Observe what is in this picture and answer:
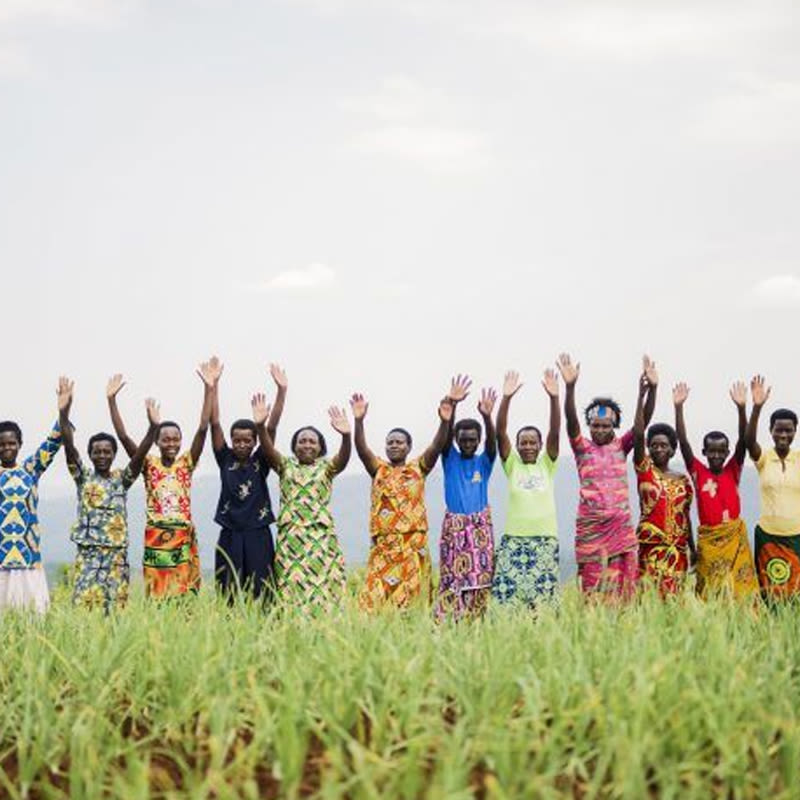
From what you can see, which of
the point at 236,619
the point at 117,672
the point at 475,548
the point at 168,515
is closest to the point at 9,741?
the point at 117,672

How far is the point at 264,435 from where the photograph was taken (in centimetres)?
1152

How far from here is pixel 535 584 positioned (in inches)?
455

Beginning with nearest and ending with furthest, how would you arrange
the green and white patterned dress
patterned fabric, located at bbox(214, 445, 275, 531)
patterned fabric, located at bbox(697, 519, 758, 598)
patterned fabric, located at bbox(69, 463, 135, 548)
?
the green and white patterned dress
patterned fabric, located at bbox(214, 445, 275, 531)
patterned fabric, located at bbox(697, 519, 758, 598)
patterned fabric, located at bbox(69, 463, 135, 548)

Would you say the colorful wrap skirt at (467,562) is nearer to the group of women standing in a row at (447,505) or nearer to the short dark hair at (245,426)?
the group of women standing in a row at (447,505)

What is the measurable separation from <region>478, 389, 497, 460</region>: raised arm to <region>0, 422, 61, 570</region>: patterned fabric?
151 inches

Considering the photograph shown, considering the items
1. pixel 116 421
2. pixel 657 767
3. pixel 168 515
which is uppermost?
pixel 116 421

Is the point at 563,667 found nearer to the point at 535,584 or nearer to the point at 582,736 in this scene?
the point at 582,736

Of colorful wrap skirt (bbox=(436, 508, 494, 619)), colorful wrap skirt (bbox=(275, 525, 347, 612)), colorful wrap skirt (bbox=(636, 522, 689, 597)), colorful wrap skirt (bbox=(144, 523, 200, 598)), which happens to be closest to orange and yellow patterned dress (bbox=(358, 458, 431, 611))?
colorful wrap skirt (bbox=(436, 508, 494, 619))

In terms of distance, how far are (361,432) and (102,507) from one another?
2.43 metres

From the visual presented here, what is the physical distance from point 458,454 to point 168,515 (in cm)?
261

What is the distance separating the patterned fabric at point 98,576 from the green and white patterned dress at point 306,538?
1524 millimetres

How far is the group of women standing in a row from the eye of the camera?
11469 mm

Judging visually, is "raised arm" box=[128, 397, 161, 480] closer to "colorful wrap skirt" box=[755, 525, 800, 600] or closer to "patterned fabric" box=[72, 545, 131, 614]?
"patterned fabric" box=[72, 545, 131, 614]

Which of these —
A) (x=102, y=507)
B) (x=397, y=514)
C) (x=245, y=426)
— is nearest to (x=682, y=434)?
(x=397, y=514)
